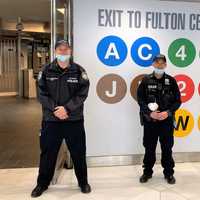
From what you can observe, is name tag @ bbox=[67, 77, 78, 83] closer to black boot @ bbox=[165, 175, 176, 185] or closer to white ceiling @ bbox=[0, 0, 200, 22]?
black boot @ bbox=[165, 175, 176, 185]

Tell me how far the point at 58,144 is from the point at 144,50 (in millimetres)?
1707

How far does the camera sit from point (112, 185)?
3941mm

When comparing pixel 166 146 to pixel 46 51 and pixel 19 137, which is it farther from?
pixel 46 51

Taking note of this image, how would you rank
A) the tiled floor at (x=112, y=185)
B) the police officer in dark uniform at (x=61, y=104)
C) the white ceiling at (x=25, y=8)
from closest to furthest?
the police officer in dark uniform at (x=61, y=104)
the tiled floor at (x=112, y=185)
the white ceiling at (x=25, y=8)

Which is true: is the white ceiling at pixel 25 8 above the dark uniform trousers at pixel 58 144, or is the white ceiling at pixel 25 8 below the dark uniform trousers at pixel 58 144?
above

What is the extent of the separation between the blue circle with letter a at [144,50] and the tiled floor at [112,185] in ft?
4.47

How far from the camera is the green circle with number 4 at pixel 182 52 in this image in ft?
15.0

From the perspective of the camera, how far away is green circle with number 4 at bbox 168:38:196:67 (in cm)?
458

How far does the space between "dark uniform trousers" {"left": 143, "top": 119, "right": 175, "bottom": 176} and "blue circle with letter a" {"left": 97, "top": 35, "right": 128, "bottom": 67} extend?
97 cm

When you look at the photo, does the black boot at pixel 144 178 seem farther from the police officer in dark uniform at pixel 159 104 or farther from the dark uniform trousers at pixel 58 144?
the dark uniform trousers at pixel 58 144

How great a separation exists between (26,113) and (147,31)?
17.6ft

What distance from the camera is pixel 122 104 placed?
4.55 m

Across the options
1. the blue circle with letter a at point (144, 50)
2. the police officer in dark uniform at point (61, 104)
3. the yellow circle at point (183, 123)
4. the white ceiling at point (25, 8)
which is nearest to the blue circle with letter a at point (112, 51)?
the blue circle with letter a at point (144, 50)

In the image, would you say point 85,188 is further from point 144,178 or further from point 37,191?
point 144,178
